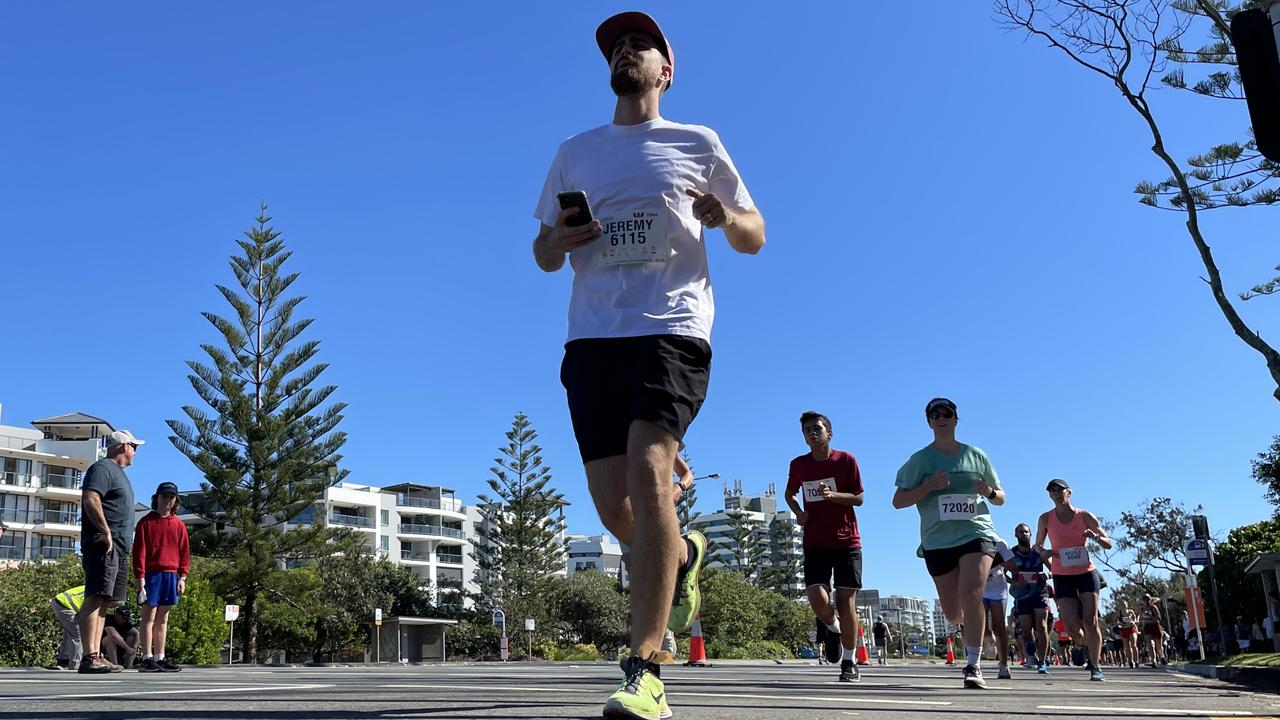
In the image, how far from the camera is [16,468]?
67.3 metres

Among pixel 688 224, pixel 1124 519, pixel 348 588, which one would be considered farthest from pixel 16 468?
pixel 688 224

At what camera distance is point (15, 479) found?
2630 inches

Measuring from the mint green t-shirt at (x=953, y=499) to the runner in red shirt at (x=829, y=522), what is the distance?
1.45 feet

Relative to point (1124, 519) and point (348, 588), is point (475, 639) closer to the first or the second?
point (348, 588)

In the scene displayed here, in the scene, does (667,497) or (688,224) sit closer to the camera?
(667,497)

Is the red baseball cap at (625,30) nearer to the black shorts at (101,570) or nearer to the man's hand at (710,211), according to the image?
the man's hand at (710,211)

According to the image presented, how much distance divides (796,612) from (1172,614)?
83.2ft

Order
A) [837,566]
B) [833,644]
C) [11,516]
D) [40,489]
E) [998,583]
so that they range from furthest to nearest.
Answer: [40,489]
[11,516]
[998,583]
[833,644]
[837,566]

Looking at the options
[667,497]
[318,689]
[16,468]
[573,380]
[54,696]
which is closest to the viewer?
[667,497]

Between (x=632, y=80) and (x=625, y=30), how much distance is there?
0.19 metres

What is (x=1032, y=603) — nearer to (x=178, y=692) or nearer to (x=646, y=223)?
(x=178, y=692)

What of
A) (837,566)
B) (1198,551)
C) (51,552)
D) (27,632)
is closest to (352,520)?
(51,552)

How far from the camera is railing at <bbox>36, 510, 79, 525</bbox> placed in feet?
221

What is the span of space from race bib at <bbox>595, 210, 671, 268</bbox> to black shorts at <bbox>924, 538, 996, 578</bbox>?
13.8 ft
